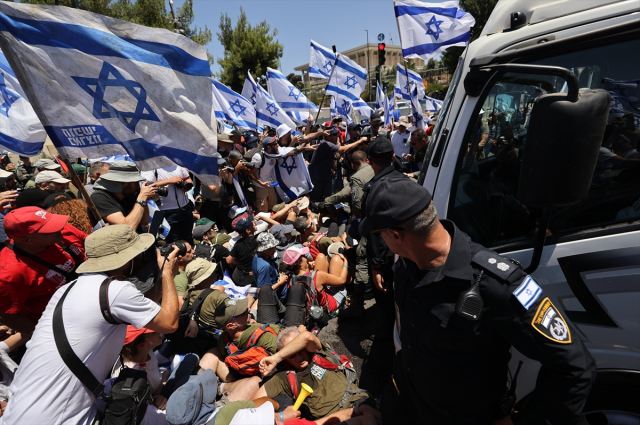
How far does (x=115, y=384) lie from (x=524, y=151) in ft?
8.93

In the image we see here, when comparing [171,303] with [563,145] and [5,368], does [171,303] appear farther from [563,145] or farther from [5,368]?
[563,145]

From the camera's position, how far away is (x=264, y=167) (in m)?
7.14

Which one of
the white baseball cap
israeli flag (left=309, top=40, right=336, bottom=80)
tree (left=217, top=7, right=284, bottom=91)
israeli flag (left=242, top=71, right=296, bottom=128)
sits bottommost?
the white baseball cap

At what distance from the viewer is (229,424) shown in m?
2.43

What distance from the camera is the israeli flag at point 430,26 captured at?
555 centimetres

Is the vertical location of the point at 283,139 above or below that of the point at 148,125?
below

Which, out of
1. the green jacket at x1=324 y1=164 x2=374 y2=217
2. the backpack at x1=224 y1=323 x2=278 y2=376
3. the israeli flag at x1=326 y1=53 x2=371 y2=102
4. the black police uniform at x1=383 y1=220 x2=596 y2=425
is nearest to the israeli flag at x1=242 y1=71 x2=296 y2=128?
the israeli flag at x1=326 y1=53 x2=371 y2=102

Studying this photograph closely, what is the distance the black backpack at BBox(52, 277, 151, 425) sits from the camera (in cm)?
201

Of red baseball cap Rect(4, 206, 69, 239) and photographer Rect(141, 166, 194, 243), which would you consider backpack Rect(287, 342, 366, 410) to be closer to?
red baseball cap Rect(4, 206, 69, 239)

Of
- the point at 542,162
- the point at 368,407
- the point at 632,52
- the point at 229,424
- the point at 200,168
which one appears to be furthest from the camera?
the point at 200,168

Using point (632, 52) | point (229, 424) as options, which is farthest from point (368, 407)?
point (632, 52)

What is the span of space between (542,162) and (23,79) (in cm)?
327

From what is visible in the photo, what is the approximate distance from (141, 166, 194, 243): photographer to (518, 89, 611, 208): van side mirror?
15.9 feet

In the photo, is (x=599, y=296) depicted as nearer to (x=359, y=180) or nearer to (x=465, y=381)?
(x=465, y=381)
